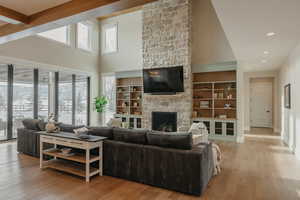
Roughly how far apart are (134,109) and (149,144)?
18.0ft

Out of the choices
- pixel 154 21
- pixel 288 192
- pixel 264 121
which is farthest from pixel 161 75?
pixel 264 121

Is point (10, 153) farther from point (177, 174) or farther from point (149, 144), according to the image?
point (177, 174)

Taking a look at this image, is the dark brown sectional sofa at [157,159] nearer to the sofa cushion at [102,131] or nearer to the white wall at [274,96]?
the sofa cushion at [102,131]

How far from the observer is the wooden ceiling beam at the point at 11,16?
2.01m

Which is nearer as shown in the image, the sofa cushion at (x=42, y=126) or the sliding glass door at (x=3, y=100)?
the sofa cushion at (x=42, y=126)

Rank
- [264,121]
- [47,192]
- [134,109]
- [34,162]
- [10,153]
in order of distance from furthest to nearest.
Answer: [264,121] → [134,109] → [10,153] → [34,162] → [47,192]

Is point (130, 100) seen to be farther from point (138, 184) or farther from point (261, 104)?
point (261, 104)

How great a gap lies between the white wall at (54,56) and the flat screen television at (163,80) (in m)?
3.19

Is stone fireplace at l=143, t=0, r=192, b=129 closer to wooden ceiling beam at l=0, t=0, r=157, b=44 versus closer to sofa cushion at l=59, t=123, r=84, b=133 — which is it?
sofa cushion at l=59, t=123, r=84, b=133

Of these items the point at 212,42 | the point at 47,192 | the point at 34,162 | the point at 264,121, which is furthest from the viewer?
the point at 264,121

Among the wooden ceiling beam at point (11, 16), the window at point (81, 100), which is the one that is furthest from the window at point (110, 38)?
the wooden ceiling beam at point (11, 16)

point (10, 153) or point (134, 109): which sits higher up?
point (134, 109)

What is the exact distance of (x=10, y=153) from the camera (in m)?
4.64

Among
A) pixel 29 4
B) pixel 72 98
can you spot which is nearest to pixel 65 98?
pixel 72 98
